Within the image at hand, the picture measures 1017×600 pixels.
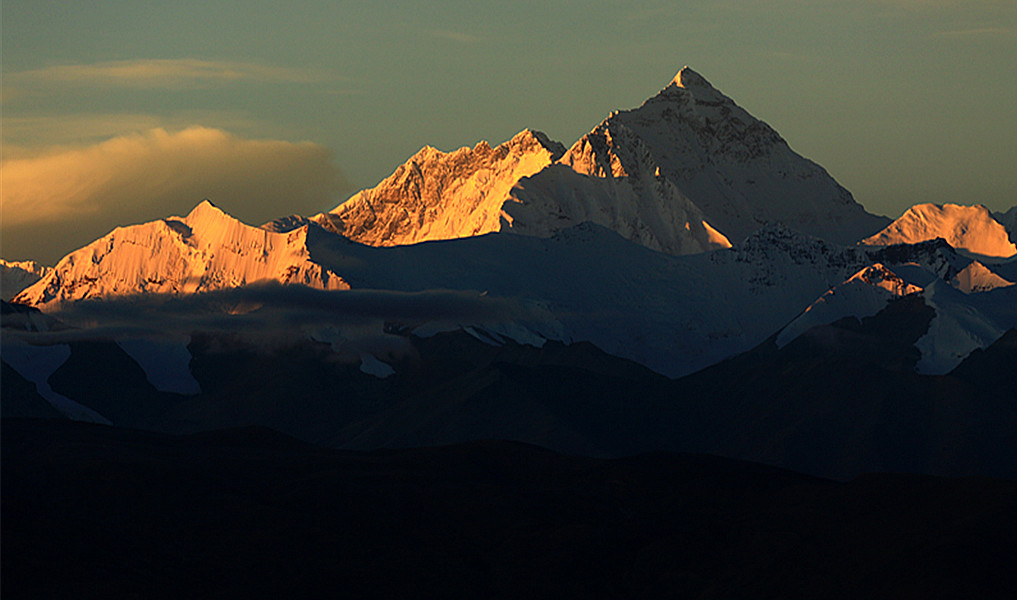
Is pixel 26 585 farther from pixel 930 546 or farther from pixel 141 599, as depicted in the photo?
pixel 930 546

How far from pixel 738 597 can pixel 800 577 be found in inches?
283

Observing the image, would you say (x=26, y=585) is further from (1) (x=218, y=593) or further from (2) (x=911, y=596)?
(2) (x=911, y=596)

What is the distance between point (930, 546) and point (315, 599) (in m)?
67.5

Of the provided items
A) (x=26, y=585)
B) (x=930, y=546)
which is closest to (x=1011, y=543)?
(x=930, y=546)

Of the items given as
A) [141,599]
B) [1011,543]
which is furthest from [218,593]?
[1011,543]

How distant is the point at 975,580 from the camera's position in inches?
7352

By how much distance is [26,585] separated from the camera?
19612 centimetres

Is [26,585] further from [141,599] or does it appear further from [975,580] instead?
[975,580]

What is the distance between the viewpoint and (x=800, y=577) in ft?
654

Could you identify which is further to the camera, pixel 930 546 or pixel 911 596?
pixel 930 546

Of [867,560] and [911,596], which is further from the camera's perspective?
[867,560]

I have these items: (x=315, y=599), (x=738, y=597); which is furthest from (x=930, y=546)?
(x=315, y=599)

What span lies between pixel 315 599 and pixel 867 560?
60.9m

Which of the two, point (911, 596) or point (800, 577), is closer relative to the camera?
point (911, 596)
